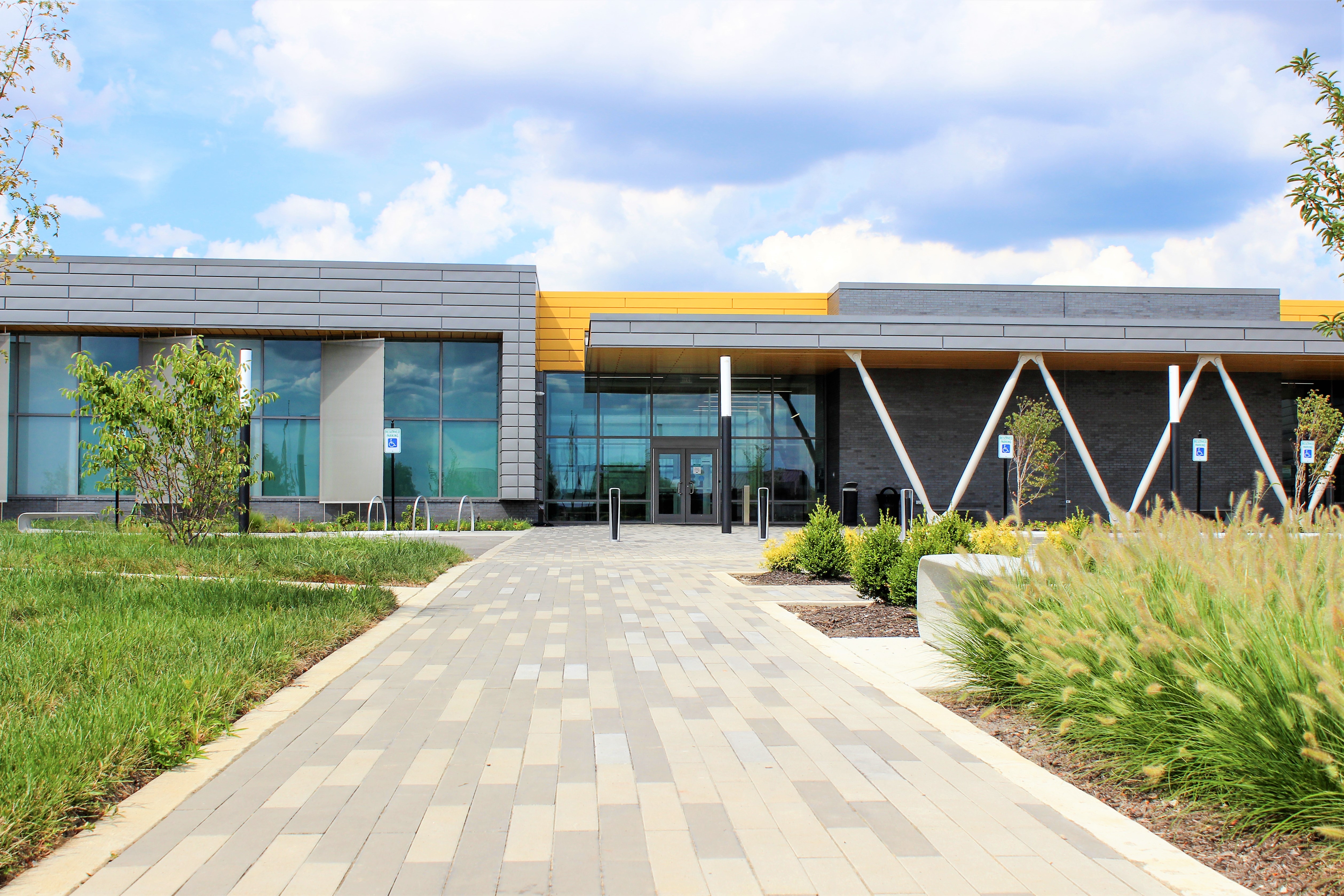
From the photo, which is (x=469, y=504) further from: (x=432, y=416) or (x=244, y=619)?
(x=244, y=619)

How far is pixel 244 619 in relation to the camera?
7.46 metres

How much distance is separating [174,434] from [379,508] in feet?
40.3

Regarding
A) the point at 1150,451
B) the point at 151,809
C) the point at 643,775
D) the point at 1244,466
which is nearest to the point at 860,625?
the point at 643,775

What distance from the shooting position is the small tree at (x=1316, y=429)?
79.6 feet

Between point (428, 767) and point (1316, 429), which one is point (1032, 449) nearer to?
point (1316, 429)

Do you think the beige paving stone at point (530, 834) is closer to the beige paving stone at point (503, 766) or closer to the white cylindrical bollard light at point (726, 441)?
the beige paving stone at point (503, 766)

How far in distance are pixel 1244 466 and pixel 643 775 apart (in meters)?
29.7

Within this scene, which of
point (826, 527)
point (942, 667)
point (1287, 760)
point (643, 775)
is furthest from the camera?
point (826, 527)

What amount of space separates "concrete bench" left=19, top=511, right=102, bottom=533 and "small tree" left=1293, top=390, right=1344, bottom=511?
31257 mm

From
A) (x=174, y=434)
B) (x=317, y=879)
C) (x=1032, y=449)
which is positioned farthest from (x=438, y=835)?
(x=1032, y=449)

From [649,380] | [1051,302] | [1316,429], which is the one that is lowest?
[1316,429]

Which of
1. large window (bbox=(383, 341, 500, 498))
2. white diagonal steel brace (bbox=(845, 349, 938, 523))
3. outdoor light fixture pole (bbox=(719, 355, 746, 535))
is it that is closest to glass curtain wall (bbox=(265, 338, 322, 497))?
large window (bbox=(383, 341, 500, 498))

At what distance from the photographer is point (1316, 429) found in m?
24.3

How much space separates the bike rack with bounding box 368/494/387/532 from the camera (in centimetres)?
2420
